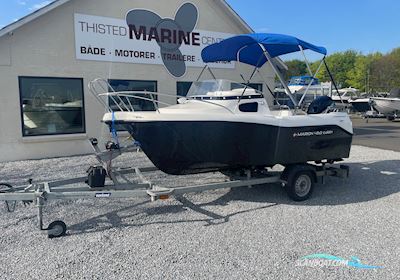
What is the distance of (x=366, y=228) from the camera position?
4.30 meters

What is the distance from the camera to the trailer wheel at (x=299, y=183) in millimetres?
5371

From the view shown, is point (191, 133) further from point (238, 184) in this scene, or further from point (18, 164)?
point (18, 164)

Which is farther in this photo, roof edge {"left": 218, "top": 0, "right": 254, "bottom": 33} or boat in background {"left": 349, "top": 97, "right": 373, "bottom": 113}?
boat in background {"left": 349, "top": 97, "right": 373, "bottom": 113}

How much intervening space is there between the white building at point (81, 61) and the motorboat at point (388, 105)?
46.9 ft

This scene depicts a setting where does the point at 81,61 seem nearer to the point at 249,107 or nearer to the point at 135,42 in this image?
the point at 135,42

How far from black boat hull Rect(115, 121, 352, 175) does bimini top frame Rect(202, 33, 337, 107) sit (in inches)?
27.7

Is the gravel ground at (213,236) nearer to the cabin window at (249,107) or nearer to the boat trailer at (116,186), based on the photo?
the boat trailer at (116,186)

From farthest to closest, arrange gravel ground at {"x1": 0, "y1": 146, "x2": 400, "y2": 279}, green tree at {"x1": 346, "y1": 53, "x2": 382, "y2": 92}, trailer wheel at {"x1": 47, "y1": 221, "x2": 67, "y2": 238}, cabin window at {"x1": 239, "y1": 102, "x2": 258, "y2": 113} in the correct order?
green tree at {"x1": 346, "y1": 53, "x2": 382, "y2": 92}, cabin window at {"x1": 239, "y1": 102, "x2": 258, "y2": 113}, trailer wheel at {"x1": 47, "y1": 221, "x2": 67, "y2": 238}, gravel ground at {"x1": 0, "y1": 146, "x2": 400, "y2": 279}

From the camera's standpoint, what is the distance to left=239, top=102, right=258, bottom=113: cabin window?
532cm

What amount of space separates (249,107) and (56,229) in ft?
10.4

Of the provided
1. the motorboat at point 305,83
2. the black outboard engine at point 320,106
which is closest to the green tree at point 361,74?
the motorboat at point 305,83

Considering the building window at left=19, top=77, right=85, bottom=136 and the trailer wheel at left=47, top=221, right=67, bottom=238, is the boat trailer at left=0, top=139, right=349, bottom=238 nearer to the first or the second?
the trailer wheel at left=47, top=221, right=67, bottom=238

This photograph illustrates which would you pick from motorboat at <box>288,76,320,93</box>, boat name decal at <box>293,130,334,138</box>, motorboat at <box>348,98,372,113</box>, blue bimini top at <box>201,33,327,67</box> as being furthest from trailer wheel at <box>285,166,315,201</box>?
motorboat at <box>348,98,372,113</box>

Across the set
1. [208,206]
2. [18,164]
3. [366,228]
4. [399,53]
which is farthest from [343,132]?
[399,53]
